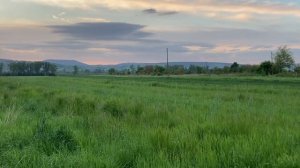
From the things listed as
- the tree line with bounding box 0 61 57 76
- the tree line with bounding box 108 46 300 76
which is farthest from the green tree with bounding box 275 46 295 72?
the tree line with bounding box 0 61 57 76

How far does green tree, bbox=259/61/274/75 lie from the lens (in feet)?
299

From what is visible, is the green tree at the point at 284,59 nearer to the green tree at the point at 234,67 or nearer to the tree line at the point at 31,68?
the green tree at the point at 234,67

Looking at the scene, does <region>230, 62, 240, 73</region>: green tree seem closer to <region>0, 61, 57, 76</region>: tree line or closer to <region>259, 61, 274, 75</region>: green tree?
<region>259, 61, 274, 75</region>: green tree

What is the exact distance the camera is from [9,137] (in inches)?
344

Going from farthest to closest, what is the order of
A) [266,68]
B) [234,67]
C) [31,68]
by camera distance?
[31,68] < [234,67] < [266,68]

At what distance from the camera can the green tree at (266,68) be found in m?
91.2

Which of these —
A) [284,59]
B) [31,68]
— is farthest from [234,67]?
[31,68]

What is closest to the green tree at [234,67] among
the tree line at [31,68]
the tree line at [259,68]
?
the tree line at [259,68]

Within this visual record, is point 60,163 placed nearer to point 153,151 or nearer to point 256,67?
point 153,151

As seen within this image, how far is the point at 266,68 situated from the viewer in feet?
301

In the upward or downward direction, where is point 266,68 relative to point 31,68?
downward

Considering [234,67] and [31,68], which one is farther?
[31,68]

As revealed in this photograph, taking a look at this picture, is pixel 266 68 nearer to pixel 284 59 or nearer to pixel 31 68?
pixel 284 59

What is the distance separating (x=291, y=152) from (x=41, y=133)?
5216 millimetres
